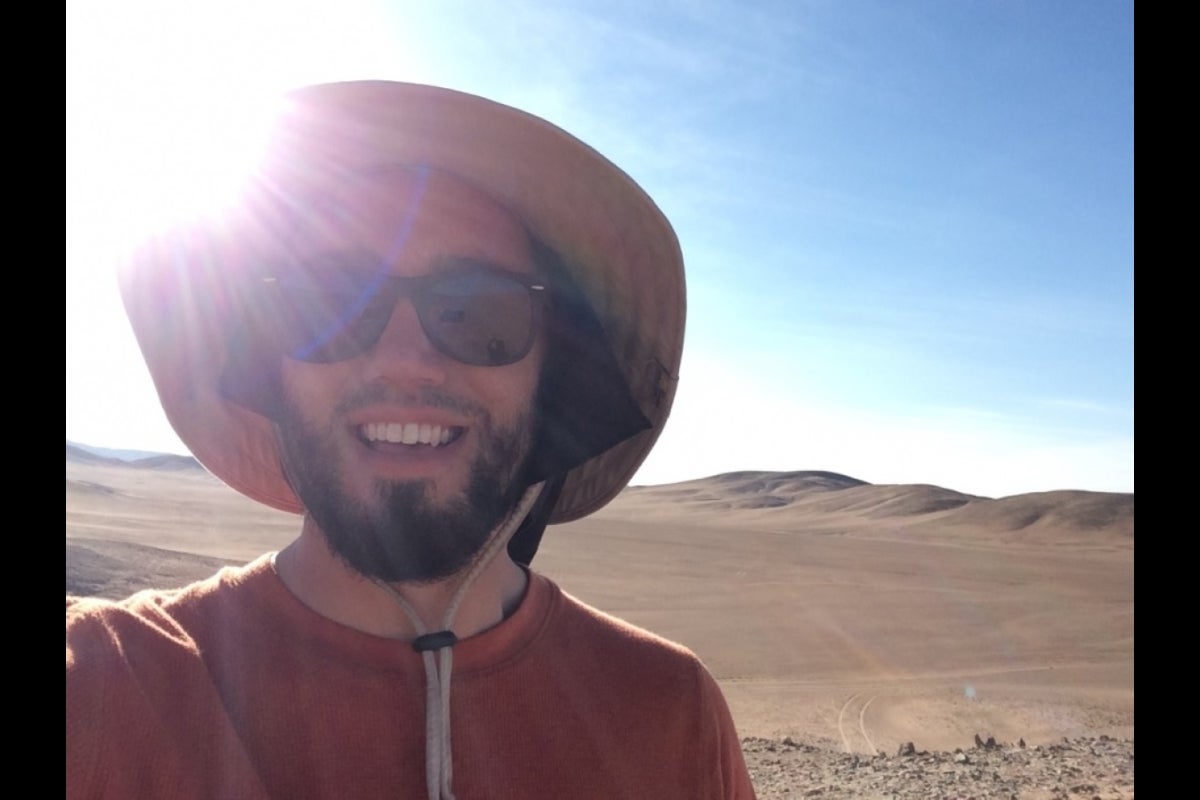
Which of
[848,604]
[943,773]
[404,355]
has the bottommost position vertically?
[848,604]

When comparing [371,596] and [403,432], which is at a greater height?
[403,432]

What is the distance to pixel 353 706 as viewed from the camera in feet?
4.85

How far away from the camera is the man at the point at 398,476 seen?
142 centimetres

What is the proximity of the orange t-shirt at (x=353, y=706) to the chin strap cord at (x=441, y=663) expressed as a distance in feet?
0.11

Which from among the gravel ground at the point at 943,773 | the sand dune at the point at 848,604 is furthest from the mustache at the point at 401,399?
the sand dune at the point at 848,604

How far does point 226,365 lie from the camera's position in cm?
194

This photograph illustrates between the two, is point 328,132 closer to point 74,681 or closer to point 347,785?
point 74,681

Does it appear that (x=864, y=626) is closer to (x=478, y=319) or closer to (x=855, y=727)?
(x=855, y=727)

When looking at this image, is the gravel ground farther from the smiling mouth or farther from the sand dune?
the smiling mouth

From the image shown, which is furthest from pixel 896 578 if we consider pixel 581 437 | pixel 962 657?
pixel 581 437

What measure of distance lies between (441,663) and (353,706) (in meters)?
0.15

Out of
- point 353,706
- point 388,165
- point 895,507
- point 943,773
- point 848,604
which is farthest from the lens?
point 895,507

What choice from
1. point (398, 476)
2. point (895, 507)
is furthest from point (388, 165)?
point (895, 507)
